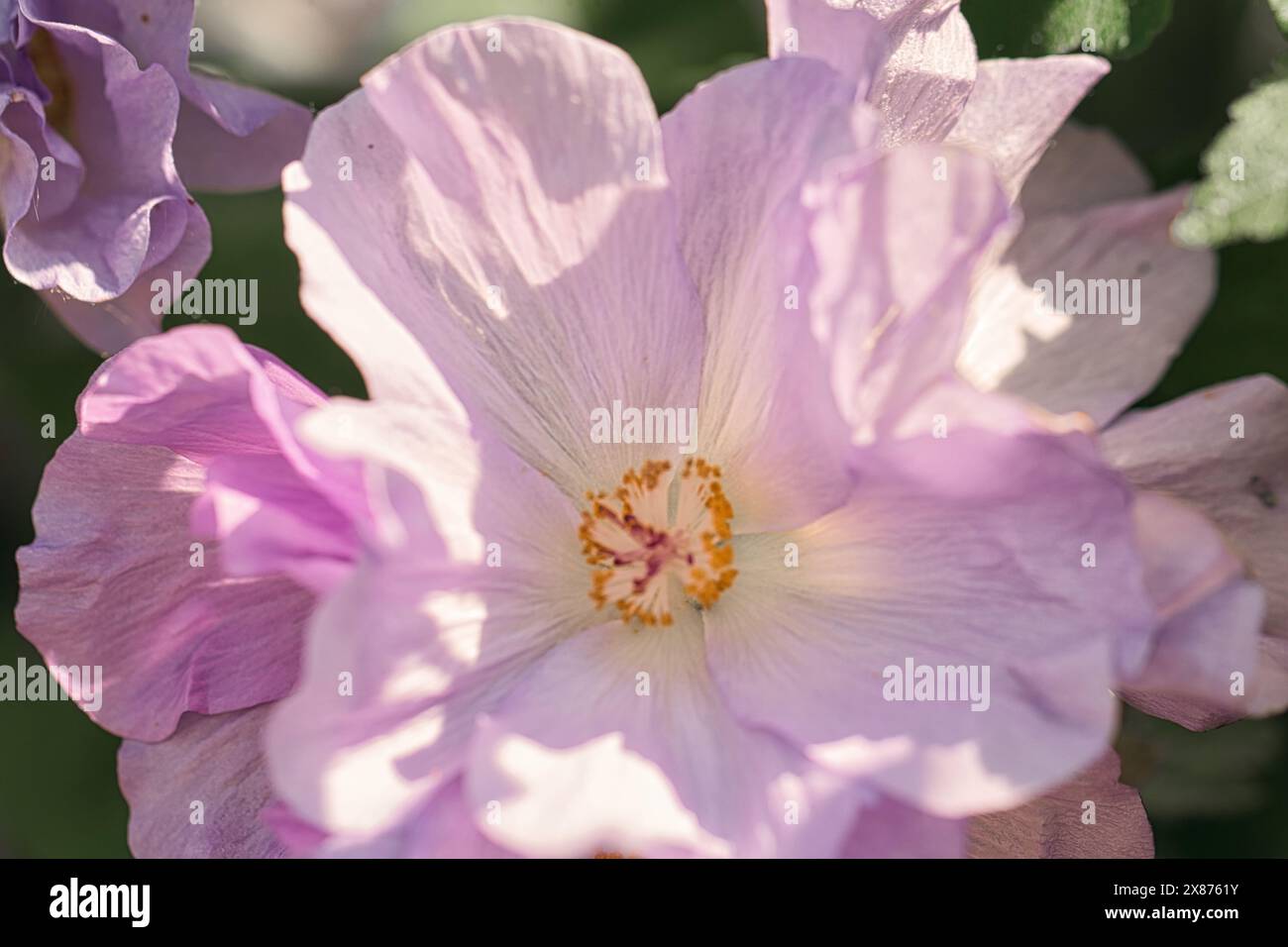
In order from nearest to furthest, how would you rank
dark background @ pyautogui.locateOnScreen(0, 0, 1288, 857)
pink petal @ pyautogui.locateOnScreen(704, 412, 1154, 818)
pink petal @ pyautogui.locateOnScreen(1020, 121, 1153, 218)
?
pink petal @ pyautogui.locateOnScreen(704, 412, 1154, 818) → pink petal @ pyautogui.locateOnScreen(1020, 121, 1153, 218) → dark background @ pyautogui.locateOnScreen(0, 0, 1288, 857)

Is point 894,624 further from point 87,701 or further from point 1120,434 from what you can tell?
point 87,701

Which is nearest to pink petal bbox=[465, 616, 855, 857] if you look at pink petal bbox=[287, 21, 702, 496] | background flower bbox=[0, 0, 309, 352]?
pink petal bbox=[287, 21, 702, 496]

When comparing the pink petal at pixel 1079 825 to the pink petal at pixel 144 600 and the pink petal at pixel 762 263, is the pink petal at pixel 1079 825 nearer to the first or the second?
the pink petal at pixel 762 263

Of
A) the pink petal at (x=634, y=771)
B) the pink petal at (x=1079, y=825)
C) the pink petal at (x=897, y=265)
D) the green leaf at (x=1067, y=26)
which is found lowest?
the pink petal at (x=1079, y=825)

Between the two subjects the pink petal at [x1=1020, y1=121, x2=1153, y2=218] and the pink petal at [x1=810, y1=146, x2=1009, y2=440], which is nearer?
the pink petal at [x1=810, y1=146, x2=1009, y2=440]

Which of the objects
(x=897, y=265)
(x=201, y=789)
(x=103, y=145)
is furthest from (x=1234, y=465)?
(x=103, y=145)

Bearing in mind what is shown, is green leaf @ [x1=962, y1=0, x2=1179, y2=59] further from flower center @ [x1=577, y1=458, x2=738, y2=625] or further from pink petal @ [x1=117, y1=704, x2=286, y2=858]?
pink petal @ [x1=117, y1=704, x2=286, y2=858]

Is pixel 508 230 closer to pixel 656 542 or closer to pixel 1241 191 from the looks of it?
pixel 656 542

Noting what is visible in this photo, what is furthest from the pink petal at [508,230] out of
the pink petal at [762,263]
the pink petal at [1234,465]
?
the pink petal at [1234,465]
